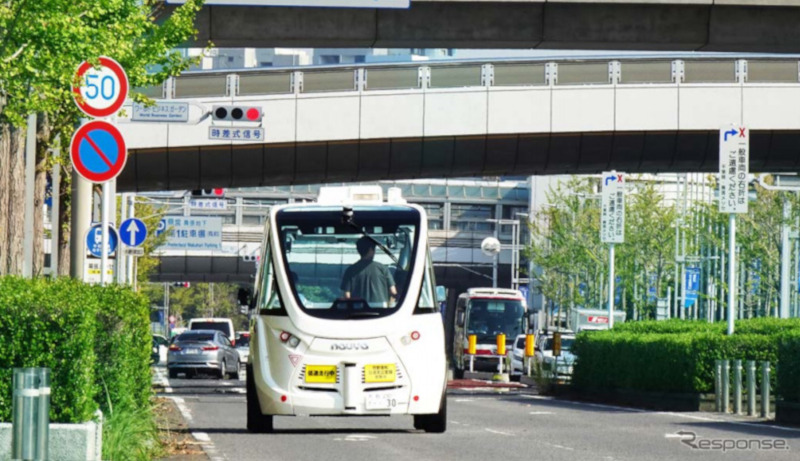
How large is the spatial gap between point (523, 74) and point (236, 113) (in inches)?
274

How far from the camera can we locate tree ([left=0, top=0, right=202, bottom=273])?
2194cm

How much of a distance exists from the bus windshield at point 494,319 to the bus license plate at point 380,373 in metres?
49.5

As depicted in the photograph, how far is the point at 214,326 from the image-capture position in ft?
236

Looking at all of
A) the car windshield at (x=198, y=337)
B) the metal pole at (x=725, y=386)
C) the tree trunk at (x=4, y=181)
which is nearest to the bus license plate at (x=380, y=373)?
the tree trunk at (x=4, y=181)

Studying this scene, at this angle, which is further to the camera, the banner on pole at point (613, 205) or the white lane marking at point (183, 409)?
the banner on pole at point (613, 205)

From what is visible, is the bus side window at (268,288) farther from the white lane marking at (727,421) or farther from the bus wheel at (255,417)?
the white lane marking at (727,421)

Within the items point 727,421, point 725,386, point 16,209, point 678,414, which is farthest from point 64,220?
point 727,421

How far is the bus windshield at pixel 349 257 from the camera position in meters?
17.7

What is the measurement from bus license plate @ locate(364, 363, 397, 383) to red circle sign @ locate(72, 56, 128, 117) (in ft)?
12.8

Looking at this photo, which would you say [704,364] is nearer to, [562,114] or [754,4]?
[754,4]

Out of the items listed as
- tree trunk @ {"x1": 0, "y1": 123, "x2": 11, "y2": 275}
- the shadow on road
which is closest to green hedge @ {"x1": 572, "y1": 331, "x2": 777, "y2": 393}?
the shadow on road

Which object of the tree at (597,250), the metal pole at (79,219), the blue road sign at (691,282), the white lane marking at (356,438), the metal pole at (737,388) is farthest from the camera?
the tree at (597,250)

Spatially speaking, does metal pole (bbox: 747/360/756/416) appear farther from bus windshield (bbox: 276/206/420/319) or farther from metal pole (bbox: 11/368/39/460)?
metal pole (bbox: 11/368/39/460)

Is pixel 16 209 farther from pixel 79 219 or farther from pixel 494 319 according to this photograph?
pixel 494 319
